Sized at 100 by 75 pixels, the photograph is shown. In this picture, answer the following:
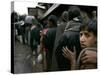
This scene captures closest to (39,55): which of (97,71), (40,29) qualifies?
(40,29)

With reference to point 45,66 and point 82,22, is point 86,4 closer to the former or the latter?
point 82,22

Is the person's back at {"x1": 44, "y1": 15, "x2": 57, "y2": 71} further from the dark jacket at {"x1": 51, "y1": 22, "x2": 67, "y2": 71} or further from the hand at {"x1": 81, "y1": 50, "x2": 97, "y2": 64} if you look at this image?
the hand at {"x1": 81, "y1": 50, "x2": 97, "y2": 64}

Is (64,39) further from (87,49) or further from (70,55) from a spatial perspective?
(87,49)

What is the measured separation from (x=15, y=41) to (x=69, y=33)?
80 centimetres

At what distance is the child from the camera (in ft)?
10.7

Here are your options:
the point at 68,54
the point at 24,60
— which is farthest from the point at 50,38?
the point at 24,60

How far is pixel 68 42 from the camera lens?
322 centimetres

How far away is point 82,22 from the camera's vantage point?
3.33m

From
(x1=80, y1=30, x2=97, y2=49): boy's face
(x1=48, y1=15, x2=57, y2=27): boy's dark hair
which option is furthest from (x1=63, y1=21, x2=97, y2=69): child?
(x1=48, y1=15, x2=57, y2=27): boy's dark hair

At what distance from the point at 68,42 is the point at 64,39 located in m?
0.08

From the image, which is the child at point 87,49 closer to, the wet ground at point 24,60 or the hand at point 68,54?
the hand at point 68,54

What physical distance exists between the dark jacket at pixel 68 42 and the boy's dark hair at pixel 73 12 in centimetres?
7

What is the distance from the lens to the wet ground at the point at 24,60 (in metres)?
2.92

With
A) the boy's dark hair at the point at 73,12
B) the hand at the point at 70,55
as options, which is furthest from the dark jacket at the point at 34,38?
the boy's dark hair at the point at 73,12
